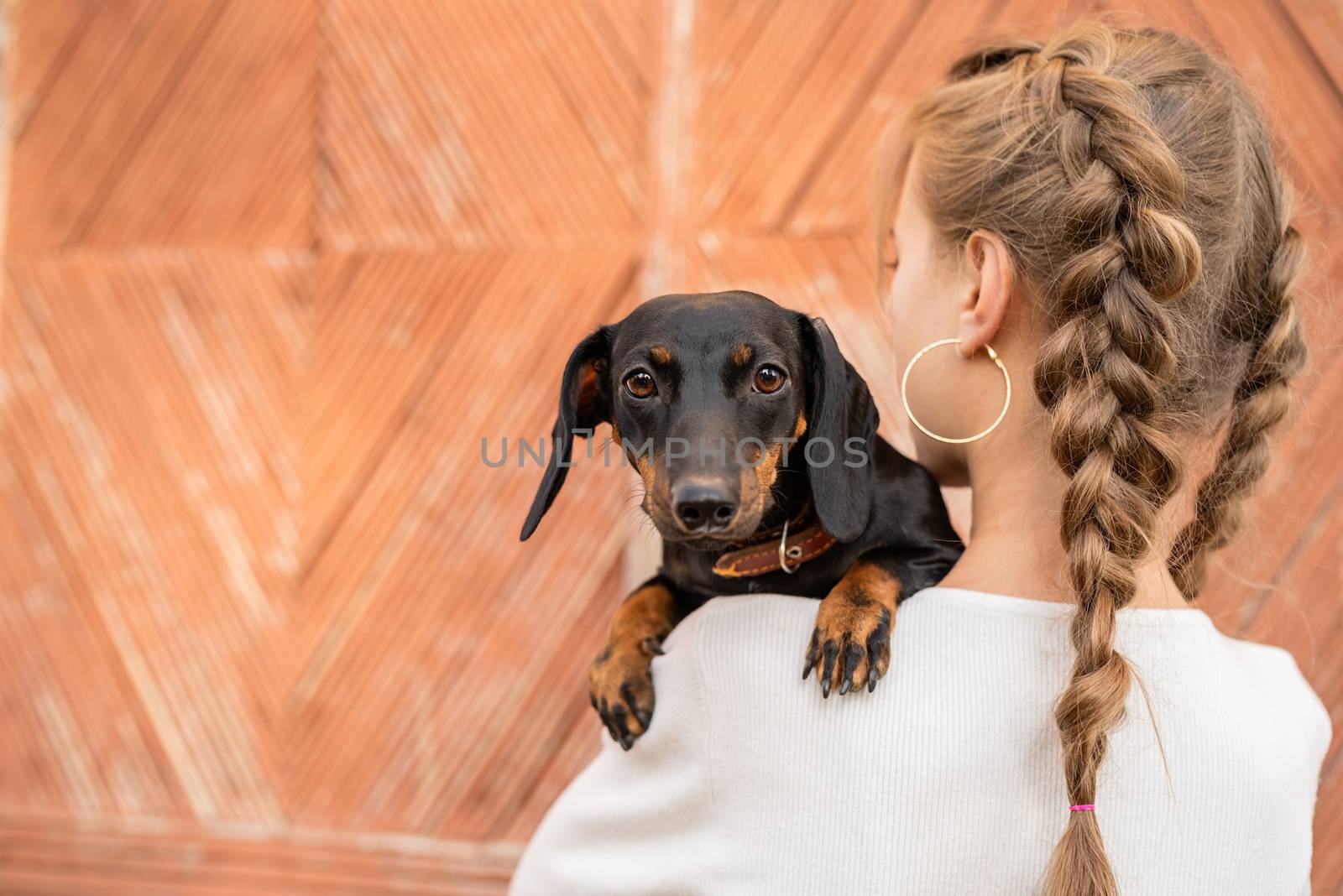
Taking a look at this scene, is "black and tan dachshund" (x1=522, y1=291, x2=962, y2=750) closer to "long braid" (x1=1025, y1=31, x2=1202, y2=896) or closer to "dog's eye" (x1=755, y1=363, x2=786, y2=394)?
"dog's eye" (x1=755, y1=363, x2=786, y2=394)

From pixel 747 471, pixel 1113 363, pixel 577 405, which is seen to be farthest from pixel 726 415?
pixel 1113 363

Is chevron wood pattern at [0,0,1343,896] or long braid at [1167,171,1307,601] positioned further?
chevron wood pattern at [0,0,1343,896]

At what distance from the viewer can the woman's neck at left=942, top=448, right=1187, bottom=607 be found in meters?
1.18

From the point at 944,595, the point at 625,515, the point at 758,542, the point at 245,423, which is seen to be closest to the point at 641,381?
the point at 758,542

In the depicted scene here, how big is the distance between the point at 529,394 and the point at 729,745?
5.76 ft

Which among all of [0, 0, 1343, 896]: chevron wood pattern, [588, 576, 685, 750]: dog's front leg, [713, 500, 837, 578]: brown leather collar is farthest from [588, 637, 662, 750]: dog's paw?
[0, 0, 1343, 896]: chevron wood pattern

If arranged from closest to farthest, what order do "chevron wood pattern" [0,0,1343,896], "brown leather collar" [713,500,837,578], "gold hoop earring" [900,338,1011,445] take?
"gold hoop earring" [900,338,1011,445], "brown leather collar" [713,500,837,578], "chevron wood pattern" [0,0,1343,896]

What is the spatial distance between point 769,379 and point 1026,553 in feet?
1.43

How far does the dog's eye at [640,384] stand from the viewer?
4.87ft

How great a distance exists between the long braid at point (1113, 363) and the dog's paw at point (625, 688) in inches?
22.3

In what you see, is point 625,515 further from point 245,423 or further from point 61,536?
point 61,536

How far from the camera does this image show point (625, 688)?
4.71 feet

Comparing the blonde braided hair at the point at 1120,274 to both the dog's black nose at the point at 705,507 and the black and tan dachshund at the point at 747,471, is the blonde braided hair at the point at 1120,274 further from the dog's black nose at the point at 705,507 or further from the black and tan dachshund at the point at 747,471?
the dog's black nose at the point at 705,507

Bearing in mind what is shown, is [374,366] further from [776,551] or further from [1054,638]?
[1054,638]
